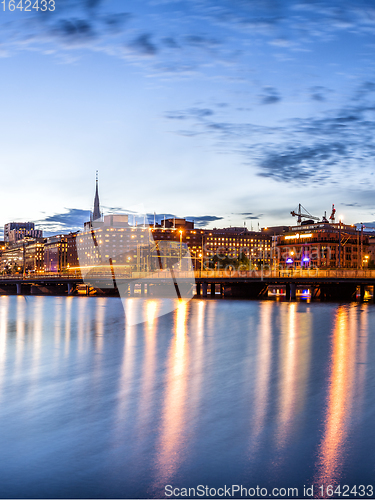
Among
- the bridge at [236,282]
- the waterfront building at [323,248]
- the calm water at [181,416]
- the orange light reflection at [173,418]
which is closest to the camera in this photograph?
the calm water at [181,416]

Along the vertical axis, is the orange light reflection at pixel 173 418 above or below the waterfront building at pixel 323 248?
below

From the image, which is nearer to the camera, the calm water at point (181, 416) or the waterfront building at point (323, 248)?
the calm water at point (181, 416)

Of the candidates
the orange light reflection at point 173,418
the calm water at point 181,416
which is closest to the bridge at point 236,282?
the calm water at point 181,416

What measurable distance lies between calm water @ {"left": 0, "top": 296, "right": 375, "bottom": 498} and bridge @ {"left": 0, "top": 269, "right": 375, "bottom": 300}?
46.0 meters

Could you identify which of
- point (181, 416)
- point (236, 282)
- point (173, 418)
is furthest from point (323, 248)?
point (173, 418)

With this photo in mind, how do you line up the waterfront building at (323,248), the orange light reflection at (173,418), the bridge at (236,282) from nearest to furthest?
1. the orange light reflection at (173,418)
2. the bridge at (236,282)
3. the waterfront building at (323,248)

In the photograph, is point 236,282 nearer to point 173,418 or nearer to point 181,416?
point 181,416

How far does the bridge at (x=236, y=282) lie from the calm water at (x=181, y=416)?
4602 centimetres

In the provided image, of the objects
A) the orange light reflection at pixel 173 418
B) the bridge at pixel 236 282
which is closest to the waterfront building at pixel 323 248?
the bridge at pixel 236 282

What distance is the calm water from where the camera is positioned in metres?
10.8

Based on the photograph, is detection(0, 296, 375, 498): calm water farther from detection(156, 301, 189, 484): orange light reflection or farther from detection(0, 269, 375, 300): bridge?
detection(0, 269, 375, 300): bridge

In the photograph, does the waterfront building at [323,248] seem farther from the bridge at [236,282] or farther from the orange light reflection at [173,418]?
the orange light reflection at [173,418]

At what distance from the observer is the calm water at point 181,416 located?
1083cm

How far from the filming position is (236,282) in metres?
83.4
